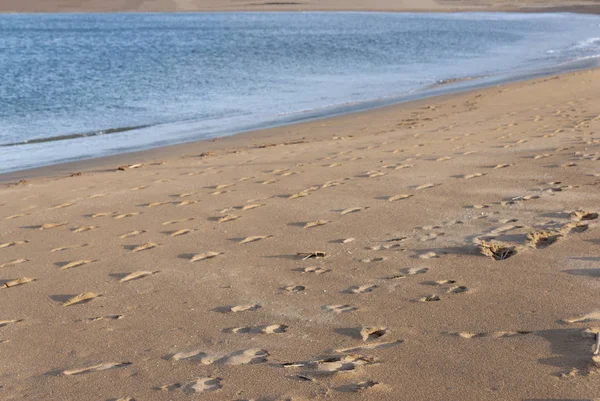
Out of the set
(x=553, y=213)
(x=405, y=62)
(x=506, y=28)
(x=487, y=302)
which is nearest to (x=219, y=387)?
(x=487, y=302)

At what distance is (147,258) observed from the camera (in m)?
5.72

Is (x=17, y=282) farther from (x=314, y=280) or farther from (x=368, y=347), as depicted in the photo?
(x=368, y=347)

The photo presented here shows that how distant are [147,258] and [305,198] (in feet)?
6.77

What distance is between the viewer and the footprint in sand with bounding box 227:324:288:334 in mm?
4230

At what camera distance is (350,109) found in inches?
669

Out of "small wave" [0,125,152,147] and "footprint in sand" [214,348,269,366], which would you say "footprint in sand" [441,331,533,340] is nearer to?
"footprint in sand" [214,348,269,366]

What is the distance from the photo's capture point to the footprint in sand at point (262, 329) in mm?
4230

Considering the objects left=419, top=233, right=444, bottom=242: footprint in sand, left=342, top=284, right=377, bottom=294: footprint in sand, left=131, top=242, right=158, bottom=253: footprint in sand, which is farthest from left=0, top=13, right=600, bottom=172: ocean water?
left=342, top=284, right=377, bottom=294: footprint in sand

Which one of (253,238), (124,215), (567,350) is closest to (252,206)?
(253,238)

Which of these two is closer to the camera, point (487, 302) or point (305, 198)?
point (487, 302)

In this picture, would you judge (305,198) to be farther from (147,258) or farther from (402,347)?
(402,347)

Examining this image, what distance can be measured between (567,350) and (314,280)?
1.80 meters

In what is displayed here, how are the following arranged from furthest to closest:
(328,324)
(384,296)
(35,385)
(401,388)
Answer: (384,296)
(328,324)
(35,385)
(401,388)

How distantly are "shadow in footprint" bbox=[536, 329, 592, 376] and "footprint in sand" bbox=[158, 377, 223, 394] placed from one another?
157 cm
